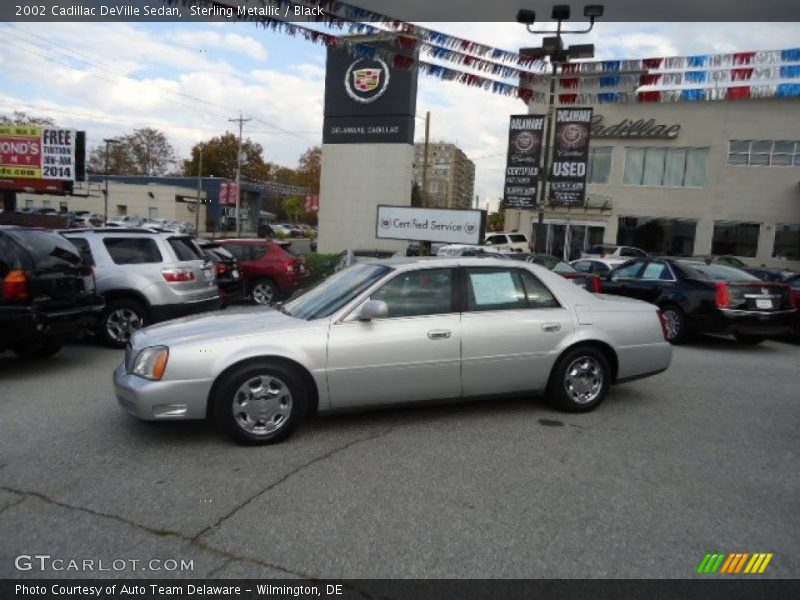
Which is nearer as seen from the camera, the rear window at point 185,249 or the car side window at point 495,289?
the car side window at point 495,289

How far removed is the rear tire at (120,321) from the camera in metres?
8.59

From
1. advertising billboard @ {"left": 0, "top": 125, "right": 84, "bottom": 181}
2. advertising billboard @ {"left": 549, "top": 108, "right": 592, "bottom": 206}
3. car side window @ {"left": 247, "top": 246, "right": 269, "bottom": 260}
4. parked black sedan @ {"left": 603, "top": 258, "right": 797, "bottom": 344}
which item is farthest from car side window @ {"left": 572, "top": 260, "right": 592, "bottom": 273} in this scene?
advertising billboard @ {"left": 0, "top": 125, "right": 84, "bottom": 181}

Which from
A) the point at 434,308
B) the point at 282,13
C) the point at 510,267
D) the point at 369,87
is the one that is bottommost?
the point at 434,308

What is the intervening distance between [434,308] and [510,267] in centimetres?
90

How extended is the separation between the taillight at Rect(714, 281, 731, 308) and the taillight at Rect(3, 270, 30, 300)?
9362 millimetres

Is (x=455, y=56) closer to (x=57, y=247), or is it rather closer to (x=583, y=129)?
(x=583, y=129)

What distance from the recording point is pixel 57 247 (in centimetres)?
724

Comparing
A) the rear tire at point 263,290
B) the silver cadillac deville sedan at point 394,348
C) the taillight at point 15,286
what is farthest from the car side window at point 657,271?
the taillight at point 15,286

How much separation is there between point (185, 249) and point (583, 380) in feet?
20.6

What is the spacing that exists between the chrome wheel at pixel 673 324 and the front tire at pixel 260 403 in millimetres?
7527

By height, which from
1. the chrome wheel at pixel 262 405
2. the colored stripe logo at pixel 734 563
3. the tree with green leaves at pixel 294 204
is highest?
the tree with green leaves at pixel 294 204

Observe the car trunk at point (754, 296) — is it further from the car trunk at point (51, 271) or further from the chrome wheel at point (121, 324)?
the car trunk at point (51, 271)

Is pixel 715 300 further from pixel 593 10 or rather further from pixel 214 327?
pixel 214 327
